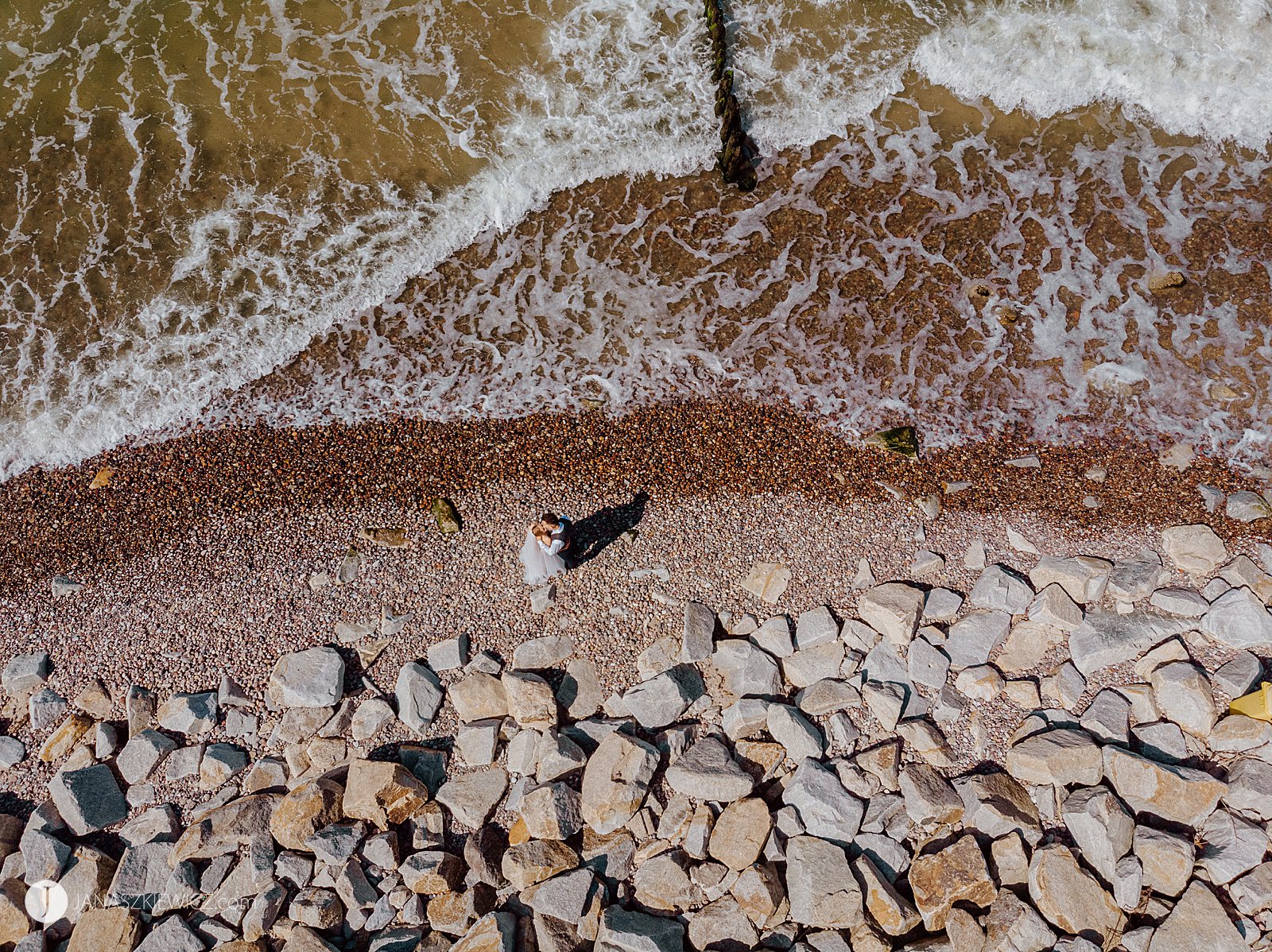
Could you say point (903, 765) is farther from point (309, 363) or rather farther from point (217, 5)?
point (217, 5)

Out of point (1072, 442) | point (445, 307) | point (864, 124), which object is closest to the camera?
point (1072, 442)

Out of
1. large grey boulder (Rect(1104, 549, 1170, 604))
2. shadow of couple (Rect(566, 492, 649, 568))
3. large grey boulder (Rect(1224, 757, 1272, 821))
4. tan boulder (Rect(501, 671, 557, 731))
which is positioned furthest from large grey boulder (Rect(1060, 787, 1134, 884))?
shadow of couple (Rect(566, 492, 649, 568))

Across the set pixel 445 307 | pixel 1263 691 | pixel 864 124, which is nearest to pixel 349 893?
pixel 445 307

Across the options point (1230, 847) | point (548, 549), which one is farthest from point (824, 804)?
point (548, 549)

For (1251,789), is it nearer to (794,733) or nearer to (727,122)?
(794,733)

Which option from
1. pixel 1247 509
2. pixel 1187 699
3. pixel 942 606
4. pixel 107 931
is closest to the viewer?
pixel 107 931

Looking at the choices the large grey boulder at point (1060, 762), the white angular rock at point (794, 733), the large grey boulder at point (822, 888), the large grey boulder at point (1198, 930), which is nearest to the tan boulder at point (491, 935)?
the large grey boulder at point (822, 888)

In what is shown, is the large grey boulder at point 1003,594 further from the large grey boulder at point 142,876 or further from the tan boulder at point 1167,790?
the large grey boulder at point 142,876
